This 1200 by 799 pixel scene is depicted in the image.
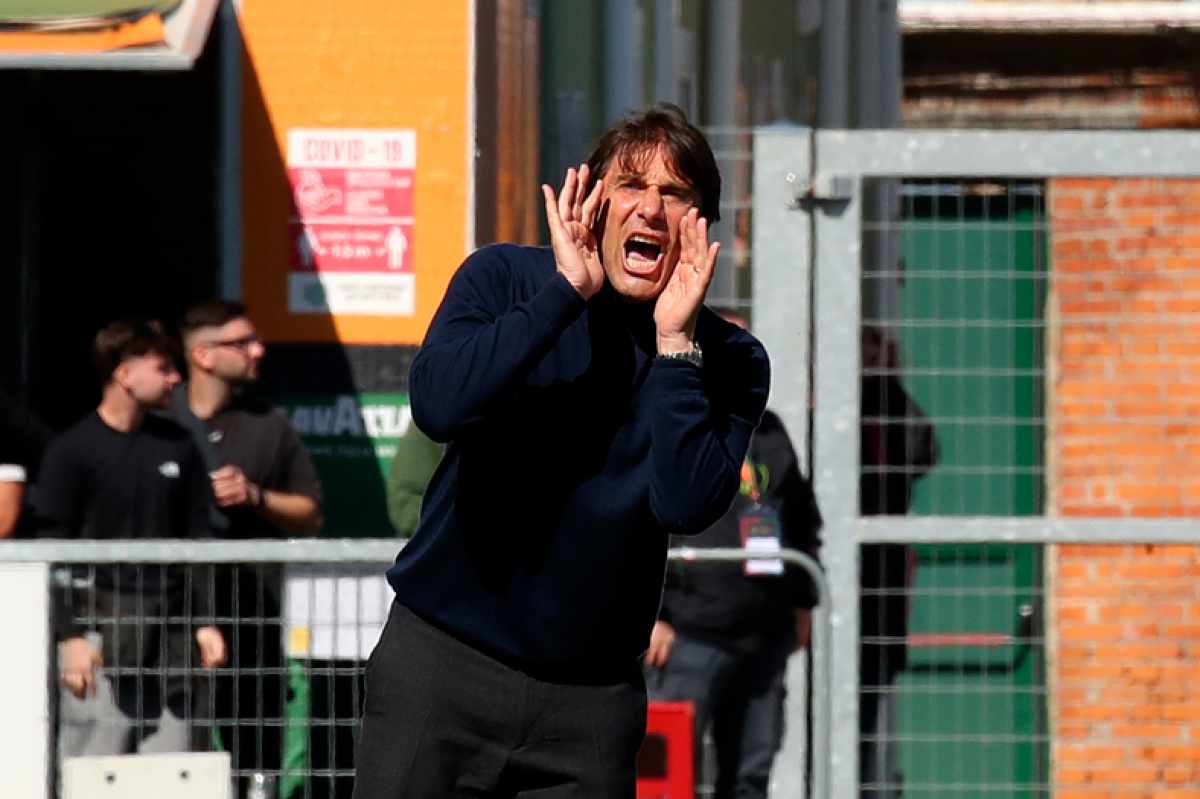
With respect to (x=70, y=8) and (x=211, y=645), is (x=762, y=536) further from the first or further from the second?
(x=70, y=8)

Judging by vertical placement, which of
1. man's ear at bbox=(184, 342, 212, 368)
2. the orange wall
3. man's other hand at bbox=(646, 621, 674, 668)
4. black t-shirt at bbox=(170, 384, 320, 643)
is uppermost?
the orange wall

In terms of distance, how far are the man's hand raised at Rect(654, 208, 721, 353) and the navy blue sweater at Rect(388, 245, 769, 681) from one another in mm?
45

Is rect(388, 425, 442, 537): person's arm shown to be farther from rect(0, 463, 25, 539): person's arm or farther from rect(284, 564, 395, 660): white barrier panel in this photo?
rect(284, 564, 395, 660): white barrier panel

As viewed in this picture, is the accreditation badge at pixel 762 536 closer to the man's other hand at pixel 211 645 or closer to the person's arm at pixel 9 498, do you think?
the man's other hand at pixel 211 645

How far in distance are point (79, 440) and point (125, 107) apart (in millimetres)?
2299

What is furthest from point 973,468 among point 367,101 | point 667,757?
point 367,101

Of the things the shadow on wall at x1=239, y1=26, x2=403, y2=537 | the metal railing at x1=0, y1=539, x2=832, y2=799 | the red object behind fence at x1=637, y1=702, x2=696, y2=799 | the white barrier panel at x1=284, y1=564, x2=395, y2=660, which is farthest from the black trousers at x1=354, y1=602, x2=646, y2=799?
the shadow on wall at x1=239, y1=26, x2=403, y2=537

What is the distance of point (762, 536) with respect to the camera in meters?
6.12

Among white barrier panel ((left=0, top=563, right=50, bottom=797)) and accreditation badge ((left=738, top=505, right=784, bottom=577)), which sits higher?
accreditation badge ((left=738, top=505, right=784, bottom=577))

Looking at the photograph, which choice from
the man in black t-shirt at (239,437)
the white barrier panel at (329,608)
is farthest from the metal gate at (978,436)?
the man in black t-shirt at (239,437)

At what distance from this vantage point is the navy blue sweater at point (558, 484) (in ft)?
12.5

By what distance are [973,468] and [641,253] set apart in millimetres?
2505

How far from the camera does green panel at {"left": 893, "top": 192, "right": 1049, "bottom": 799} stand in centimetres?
604

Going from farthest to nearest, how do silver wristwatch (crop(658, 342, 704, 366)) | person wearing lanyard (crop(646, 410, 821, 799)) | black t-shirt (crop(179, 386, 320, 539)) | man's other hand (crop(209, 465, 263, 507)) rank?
black t-shirt (crop(179, 386, 320, 539)), man's other hand (crop(209, 465, 263, 507)), person wearing lanyard (crop(646, 410, 821, 799)), silver wristwatch (crop(658, 342, 704, 366))
